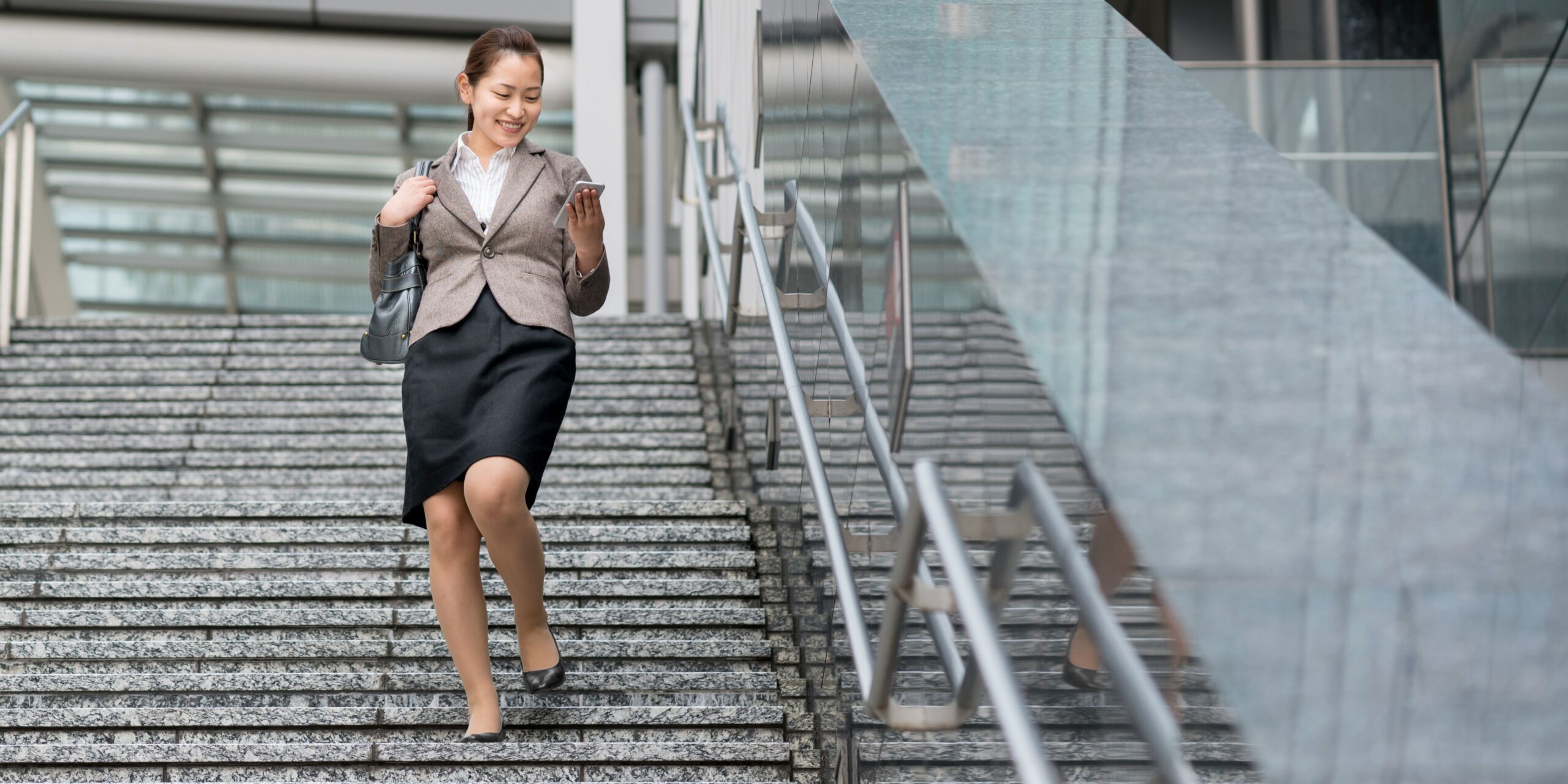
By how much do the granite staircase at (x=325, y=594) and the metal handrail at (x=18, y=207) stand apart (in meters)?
1.10

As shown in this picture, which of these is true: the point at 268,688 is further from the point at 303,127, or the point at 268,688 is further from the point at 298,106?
the point at 303,127

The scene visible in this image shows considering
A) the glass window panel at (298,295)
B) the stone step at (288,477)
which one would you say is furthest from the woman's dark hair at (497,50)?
the glass window panel at (298,295)

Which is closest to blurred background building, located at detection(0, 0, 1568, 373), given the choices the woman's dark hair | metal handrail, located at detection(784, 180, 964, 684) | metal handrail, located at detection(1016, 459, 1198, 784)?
metal handrail, located at detection(784, 180, 964, 684)

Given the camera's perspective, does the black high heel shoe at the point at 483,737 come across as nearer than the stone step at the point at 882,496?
No

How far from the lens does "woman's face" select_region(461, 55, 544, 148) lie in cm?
318

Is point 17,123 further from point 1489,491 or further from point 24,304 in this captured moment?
point 1489,491

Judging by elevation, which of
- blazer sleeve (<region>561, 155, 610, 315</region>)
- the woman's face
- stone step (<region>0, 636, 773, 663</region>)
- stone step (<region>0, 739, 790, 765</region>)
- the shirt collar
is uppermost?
the woman's face

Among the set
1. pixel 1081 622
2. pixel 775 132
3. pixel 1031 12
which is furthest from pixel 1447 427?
pixel 775 132

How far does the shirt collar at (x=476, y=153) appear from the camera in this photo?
3320mm

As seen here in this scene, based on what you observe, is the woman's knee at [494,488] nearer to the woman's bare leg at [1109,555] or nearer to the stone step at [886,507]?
the stone step at [886,507]

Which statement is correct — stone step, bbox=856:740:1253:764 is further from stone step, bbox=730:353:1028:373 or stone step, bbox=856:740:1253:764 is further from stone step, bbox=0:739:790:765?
stone step, bbox=0:739:790:765

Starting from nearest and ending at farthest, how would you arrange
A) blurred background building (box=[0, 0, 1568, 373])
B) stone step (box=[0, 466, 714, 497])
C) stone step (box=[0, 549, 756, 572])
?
stone step (box=[0, 549, 756, 572]) < stone step (box=[0, 466, 714, 497]) < blurred background building (box=[0, 0, 1568, 373])

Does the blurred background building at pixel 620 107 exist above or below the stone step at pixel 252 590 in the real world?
above

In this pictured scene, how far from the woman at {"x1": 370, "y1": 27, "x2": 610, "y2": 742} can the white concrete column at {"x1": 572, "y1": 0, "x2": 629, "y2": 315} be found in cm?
750
